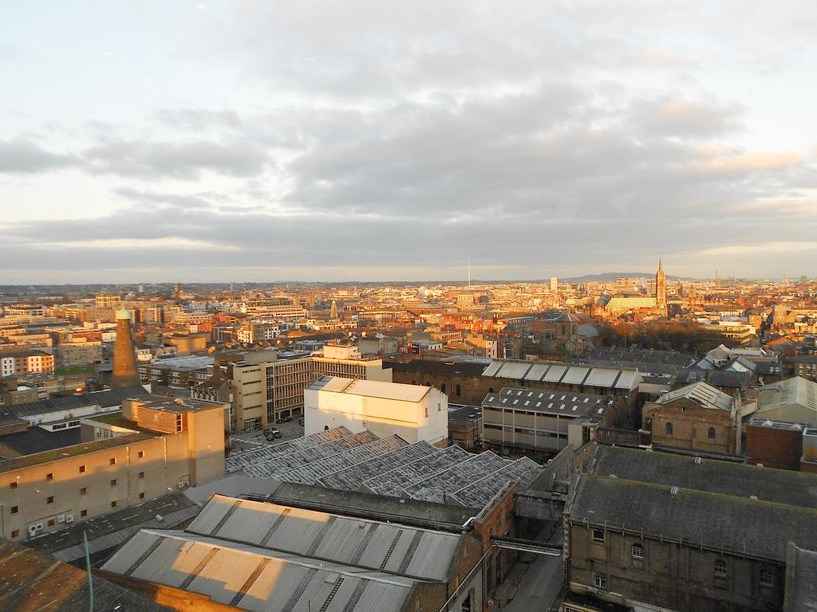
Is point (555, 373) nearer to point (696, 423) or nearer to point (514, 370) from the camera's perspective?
point (514, 370)

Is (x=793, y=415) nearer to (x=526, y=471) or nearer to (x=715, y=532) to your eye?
(x=526, y=471)

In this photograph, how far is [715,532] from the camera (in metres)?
24.9

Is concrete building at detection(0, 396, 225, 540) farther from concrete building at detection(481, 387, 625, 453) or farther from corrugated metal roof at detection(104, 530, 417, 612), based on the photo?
concrete building at detection(481, 387, 625, 453)

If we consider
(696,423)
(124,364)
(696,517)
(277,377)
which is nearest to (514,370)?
(696,423)

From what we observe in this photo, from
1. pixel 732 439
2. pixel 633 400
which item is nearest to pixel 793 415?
pixel 732 439

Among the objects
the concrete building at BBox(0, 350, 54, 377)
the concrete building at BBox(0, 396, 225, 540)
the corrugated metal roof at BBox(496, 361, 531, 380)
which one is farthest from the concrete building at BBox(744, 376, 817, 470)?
the concrete building at BBox(0, 350, 54, 377)

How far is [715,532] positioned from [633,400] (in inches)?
1601

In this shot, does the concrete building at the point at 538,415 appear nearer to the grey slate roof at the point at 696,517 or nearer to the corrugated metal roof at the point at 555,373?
the corrugated metal roof at the point at 555,373

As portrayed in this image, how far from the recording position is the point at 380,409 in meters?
56.8

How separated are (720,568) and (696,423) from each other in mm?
25553

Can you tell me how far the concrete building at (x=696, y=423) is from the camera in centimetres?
4631

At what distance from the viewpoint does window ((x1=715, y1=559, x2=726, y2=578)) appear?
80.3ft

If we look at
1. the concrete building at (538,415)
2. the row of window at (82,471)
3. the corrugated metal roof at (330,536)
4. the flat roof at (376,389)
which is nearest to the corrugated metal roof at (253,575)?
the corrugated metal roof at (330,536)

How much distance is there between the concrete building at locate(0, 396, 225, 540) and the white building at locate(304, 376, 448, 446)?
57.5ft
